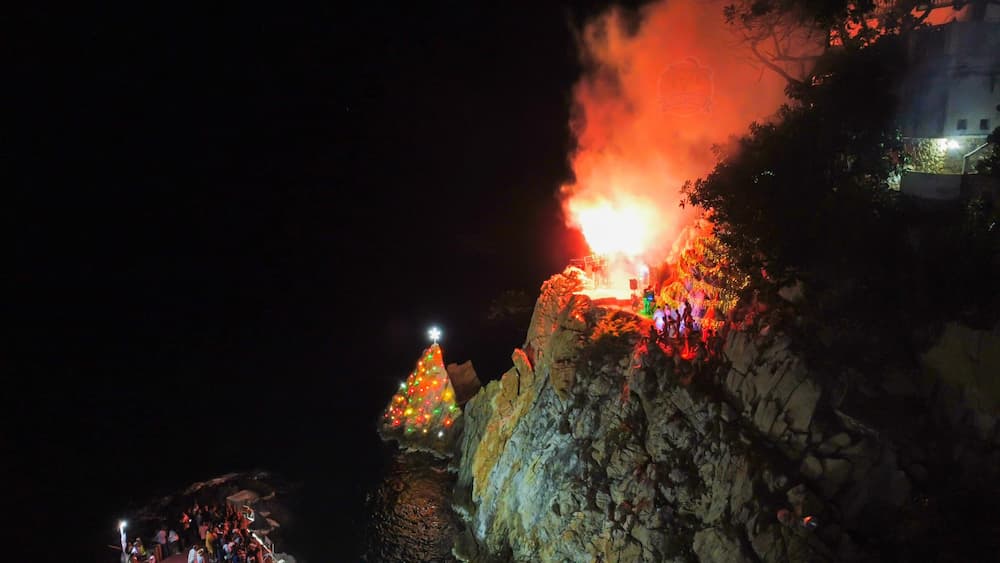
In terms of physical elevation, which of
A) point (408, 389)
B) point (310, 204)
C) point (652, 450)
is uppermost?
point (310, 204)

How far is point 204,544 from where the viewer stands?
29.0 metres

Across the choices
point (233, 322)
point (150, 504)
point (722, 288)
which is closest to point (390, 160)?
point (233, 322)

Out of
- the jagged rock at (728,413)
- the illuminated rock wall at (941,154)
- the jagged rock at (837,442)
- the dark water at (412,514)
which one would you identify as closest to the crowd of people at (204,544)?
the dark water at (412,514)

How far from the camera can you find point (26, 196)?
8744cm

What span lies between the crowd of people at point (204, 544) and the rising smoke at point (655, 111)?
23.9 m

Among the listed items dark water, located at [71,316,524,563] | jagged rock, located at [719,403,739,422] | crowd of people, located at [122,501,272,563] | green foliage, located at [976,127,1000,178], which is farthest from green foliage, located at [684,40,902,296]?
crowd of people, located at [122,501,272,563]

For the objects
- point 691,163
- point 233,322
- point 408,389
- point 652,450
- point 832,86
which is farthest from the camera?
point 233,322

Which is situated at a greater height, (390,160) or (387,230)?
(390,160)

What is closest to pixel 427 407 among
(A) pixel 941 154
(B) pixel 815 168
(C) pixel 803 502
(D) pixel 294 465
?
(D) pixel 294 465

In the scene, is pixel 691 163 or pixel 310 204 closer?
pixel 691 163

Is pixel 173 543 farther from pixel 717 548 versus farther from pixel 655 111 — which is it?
pixel 655 111

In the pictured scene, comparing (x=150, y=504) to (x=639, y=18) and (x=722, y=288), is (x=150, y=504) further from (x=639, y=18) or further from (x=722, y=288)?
(x=639, y=18)

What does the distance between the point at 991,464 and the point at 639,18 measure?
26233 millimetres

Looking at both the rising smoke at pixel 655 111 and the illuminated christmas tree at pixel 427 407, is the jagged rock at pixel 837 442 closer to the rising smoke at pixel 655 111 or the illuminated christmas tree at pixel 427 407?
the rising smoke at pixel 655 111
